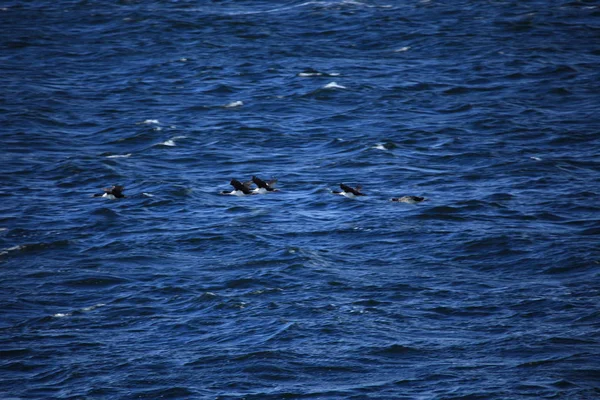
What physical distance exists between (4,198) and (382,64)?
2224cm

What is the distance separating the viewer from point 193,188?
31.5 m

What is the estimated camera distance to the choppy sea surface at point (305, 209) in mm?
19688

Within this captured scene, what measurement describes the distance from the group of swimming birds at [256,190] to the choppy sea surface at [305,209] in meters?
0.25

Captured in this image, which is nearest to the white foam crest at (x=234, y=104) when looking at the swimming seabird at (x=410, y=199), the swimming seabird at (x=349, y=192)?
the swimming seabird at (x=349, y=192)

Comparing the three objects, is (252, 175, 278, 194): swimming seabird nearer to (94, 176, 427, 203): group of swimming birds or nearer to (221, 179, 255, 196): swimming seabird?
(94, 176, 427, 203): group of swimming birds

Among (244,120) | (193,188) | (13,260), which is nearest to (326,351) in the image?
(13,260)

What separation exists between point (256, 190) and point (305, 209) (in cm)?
258

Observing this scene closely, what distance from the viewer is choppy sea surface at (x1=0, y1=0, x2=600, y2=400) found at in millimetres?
19688

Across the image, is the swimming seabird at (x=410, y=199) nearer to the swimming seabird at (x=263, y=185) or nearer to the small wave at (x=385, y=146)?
the swimming seabird at (x=263, y=185)

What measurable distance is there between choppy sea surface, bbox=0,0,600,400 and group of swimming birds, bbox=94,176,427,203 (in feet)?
0.83

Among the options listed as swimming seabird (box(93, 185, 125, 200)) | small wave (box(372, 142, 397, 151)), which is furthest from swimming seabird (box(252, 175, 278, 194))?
small wave (box(372, 142, 397, 151))

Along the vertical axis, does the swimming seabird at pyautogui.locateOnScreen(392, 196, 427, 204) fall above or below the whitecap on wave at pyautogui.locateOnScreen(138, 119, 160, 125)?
below

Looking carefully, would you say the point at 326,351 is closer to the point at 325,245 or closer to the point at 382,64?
the point at 325,245

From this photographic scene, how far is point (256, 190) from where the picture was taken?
31234 millimetres
